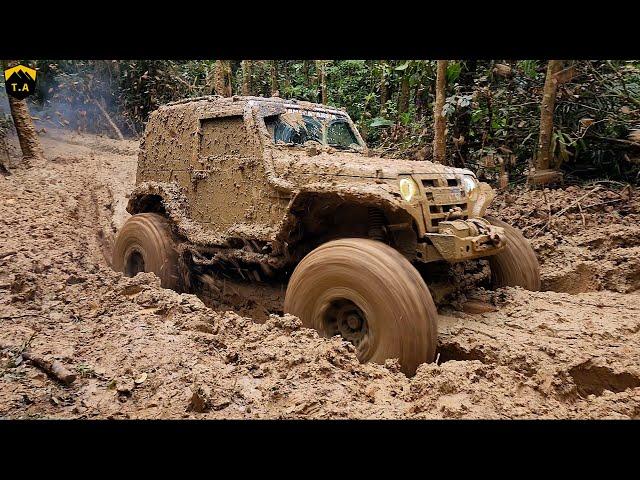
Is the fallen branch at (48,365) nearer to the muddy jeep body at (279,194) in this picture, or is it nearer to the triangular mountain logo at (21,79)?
the muddy jeep body at (279,194)

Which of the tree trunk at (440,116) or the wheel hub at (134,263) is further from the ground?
the tree trunk at (440,116)

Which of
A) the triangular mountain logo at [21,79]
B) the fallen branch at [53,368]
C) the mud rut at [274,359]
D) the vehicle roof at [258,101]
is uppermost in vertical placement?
the triangular mountain logo at [21,79]

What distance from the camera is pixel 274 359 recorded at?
10.5ft

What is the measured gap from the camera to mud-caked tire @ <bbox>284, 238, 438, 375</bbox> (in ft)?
10.9

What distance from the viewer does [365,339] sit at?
3.58m

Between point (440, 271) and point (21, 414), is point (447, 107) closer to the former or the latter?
point (440, 271)

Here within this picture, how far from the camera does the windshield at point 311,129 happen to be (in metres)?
4.81

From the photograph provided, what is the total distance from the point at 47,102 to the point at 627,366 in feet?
48.5

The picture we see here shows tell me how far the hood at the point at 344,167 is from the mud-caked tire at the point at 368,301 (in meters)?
0.57

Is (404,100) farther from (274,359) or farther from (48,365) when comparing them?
(48,365)

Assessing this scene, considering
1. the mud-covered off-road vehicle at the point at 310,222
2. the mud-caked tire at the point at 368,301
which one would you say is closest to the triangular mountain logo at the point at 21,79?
the mud-covered off-road vehicle at the point at 310,222

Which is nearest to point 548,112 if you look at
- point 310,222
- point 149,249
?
point 310,222

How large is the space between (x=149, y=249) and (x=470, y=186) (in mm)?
3435

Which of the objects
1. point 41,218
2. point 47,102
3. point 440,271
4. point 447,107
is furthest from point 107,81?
point 440,271
